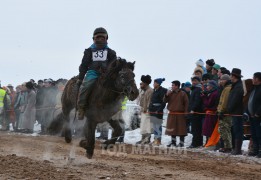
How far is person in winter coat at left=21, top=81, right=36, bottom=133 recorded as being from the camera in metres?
24.0

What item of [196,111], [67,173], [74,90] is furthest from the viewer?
[196,111]

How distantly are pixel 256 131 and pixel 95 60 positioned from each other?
5.47 m

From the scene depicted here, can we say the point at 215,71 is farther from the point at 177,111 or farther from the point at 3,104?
the point at 3,104

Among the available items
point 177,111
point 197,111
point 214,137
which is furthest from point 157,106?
point 214,137

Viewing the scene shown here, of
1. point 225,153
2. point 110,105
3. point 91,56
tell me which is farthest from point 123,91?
point 225,153

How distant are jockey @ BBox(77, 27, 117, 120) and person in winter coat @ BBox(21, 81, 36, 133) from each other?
1361 cm

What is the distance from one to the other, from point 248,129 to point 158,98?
4.00m

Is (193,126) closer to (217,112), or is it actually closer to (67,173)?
(217,112)

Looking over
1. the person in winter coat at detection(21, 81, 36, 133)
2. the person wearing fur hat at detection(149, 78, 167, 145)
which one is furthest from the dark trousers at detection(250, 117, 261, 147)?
the person in winter coat at detection(21, 81, 36, 133)

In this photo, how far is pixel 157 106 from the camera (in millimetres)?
17922

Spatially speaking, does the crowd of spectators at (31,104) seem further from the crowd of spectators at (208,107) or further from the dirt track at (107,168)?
the dirt track at (107,168)

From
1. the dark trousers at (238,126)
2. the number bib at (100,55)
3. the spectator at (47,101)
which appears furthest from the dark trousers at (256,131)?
the spectator at (47,101)

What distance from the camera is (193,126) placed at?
54.1ft

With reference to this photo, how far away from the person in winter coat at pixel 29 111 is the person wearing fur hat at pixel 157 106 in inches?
320
